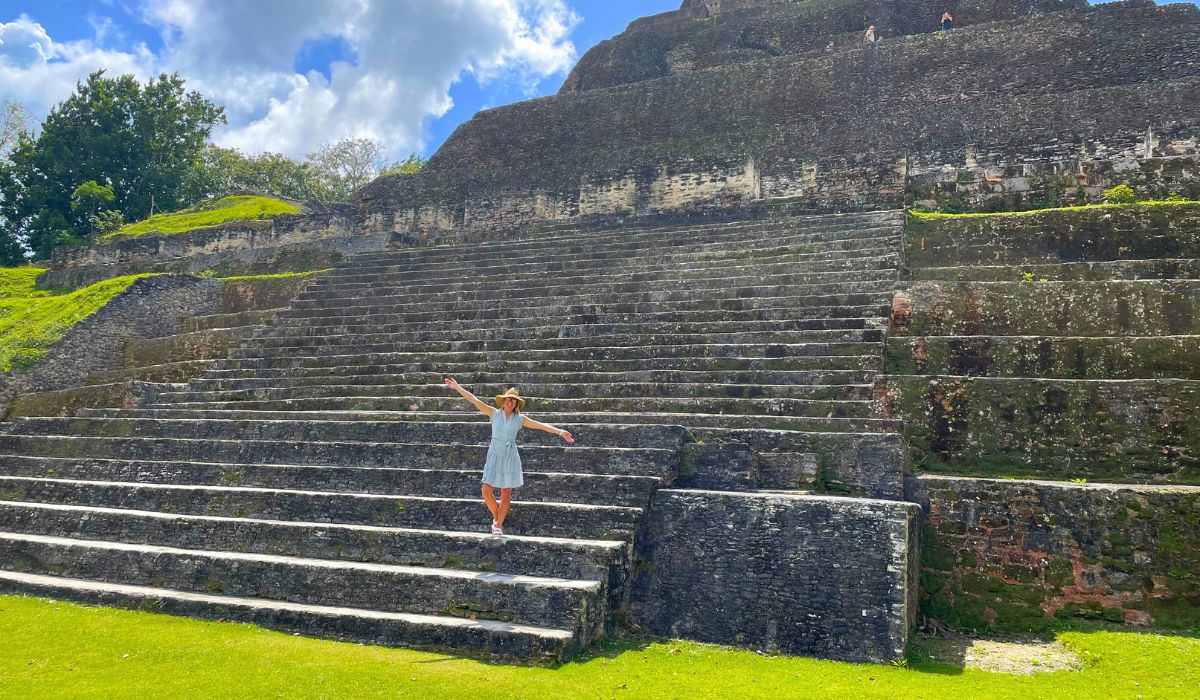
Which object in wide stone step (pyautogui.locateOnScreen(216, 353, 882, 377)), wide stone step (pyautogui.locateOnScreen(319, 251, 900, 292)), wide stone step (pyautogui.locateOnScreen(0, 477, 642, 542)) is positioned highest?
wide stone step (pyautogui.locateOnScreen(319, 251, 900, 292))

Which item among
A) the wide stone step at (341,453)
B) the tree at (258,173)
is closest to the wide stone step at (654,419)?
the wide stone step at (341,453)

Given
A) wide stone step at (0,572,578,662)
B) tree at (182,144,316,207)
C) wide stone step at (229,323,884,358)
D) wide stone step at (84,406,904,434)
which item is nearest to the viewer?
wide stone step at (0,572,578,662)

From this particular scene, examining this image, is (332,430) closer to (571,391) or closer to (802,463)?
(571,391)

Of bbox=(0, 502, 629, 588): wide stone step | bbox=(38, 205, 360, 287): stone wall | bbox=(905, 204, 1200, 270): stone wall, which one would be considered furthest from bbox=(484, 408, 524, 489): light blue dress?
bbox=(38, 205, 360, 287): stone wall

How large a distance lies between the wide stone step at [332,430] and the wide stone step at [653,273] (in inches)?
140

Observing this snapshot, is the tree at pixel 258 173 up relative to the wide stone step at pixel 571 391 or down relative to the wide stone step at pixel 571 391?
up

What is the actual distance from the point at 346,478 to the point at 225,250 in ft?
41.2

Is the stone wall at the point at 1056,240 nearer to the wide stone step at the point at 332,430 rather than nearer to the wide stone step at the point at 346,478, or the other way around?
the wide stone step at the point at 332,430

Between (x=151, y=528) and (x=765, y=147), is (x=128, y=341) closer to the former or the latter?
(x=151, y=528)

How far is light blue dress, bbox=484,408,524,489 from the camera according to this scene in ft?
18.0

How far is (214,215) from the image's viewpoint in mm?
19844

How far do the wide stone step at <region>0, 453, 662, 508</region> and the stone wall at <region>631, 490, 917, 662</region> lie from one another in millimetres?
420

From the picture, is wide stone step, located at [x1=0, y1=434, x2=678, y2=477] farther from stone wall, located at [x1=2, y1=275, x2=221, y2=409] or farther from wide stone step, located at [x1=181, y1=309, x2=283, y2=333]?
wide stone step, located at [x1=181, y1=309, x2=283, y2=333]

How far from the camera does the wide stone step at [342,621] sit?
181 inches
